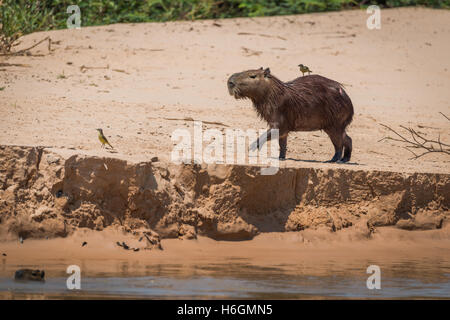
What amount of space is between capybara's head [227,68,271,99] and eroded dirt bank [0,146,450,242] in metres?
1.09

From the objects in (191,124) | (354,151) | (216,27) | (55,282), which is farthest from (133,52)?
(55,282)

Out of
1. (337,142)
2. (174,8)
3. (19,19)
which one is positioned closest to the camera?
(337,142)

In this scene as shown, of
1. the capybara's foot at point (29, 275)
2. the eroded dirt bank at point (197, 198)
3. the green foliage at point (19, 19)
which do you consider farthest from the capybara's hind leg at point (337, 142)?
the green foliage at point (19, 19)

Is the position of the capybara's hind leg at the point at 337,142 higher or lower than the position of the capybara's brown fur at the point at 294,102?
lower

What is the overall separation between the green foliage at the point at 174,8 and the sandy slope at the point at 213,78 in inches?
9.7

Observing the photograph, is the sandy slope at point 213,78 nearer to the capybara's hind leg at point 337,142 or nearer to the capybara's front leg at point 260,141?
the capybara's hind leg at point 337,142

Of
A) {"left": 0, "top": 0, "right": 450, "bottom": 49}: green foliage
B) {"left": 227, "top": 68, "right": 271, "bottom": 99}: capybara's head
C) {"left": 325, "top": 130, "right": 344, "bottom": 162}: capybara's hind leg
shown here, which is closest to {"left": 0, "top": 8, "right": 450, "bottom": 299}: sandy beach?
{"left": 325, "top": 130, "right": 344, "bottom": 162}: capybara's hind leg

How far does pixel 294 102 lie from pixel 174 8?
6149 millimetres

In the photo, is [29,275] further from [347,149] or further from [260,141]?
[347,149]

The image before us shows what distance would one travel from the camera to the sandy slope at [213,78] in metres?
9.05

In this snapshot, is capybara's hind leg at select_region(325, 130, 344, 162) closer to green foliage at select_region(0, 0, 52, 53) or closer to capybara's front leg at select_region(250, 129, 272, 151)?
capybara's front leg at select_region(250, 129, 272, 151)

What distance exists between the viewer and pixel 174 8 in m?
14.4

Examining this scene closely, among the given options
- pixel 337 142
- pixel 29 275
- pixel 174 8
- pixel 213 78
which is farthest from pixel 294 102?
pixel 174 8

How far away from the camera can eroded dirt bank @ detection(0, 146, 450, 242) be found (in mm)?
7070
